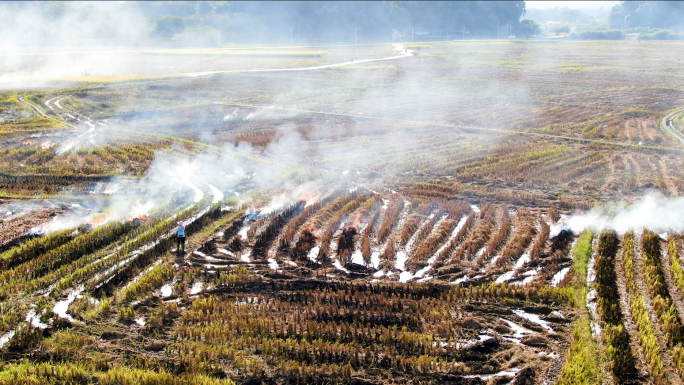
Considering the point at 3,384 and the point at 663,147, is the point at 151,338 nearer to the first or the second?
the point at 3,384

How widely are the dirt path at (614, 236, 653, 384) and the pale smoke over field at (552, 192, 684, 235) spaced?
3152 mm

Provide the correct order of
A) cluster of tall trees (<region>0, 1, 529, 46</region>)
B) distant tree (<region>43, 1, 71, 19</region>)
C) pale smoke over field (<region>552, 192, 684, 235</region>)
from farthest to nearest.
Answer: cluster of tall trees (<region>0, 1, 529, 46</region>)
distant tree (<region>43, 1, 71, 19</region>)
pale smoke over field (<region>552, 192, 684, 235</region>)

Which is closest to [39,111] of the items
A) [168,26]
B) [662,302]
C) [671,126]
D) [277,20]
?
[662,302]

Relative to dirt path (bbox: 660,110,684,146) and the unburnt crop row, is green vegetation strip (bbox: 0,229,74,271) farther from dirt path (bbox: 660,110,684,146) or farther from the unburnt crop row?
dirt path (bbox: 660,110,684,146)

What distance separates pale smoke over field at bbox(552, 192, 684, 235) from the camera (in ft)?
57.4

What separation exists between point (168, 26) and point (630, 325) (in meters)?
107

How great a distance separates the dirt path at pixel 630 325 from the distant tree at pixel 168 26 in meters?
103

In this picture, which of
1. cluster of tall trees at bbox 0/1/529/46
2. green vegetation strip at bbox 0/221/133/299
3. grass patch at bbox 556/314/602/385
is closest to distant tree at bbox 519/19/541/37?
cluster of tall trees at bbox 0/1/529/46

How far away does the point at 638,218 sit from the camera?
60.4 feet

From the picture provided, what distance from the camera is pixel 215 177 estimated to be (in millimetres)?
25203

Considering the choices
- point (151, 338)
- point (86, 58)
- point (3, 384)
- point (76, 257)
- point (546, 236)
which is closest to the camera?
point (3, 384)

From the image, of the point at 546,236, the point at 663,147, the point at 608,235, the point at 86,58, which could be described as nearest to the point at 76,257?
the point at 546,236

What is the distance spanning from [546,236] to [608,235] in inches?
66.8

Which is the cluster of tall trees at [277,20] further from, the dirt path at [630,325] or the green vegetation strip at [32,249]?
the dirt path at [630,325]
